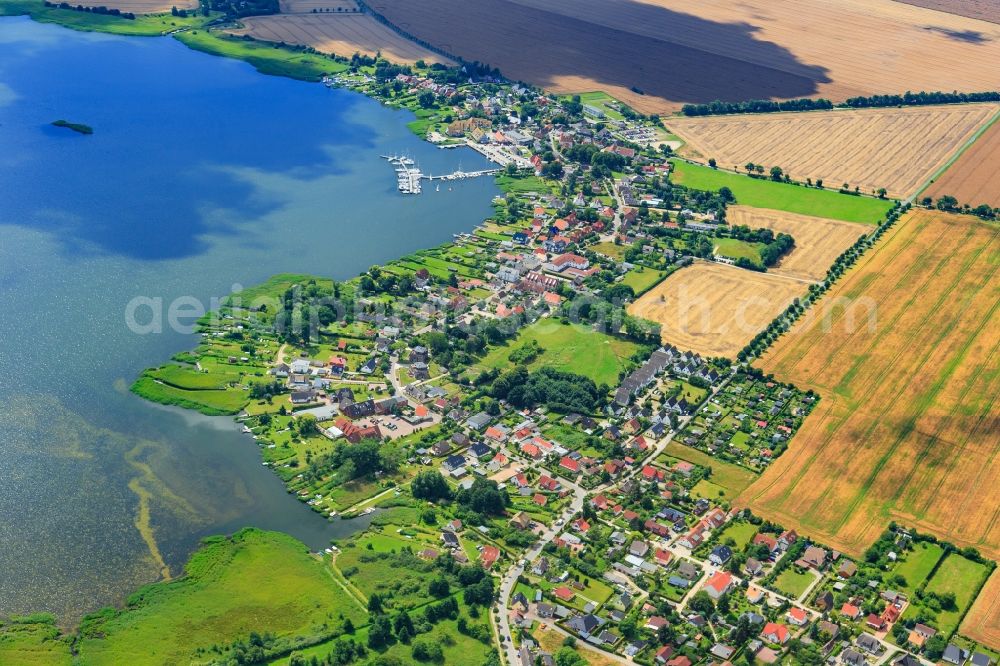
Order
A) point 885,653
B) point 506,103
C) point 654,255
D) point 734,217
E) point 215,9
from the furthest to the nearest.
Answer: point 215,9, point 506,103, point 734,217, point 654,255, point 885,653

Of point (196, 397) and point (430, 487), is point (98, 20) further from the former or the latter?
point (430, 487)

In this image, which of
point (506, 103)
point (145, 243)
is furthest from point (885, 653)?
point (506, 103)

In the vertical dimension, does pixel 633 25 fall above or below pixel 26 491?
above

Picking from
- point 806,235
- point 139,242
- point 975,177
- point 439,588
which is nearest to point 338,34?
point 139,242

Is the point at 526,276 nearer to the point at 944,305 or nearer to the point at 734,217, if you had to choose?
the point at 734,217

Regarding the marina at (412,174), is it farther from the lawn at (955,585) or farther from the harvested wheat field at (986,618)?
the harvested wheat field at (986,618)

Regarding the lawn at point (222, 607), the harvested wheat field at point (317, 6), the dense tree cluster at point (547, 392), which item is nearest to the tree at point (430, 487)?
the lawn at point (222, 607)

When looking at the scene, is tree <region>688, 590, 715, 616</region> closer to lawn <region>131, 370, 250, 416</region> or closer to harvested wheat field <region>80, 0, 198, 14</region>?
lawn <region>131, 370, 250, 416</region>

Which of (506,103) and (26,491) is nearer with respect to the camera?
(26,491)
